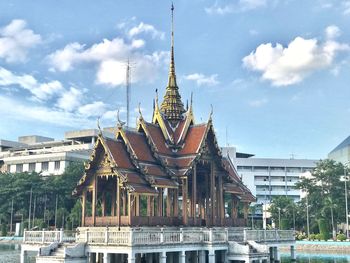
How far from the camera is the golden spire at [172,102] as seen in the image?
131 ft

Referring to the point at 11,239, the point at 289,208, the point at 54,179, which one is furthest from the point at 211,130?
the point at 54,179

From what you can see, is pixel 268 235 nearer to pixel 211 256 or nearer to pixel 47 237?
pixel 211 256

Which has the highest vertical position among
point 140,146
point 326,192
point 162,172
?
point 140,146

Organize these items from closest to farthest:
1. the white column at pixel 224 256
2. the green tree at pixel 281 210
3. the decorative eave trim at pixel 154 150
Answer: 1. the white column at pixel 224 256
2. the decorative eave trim at pixel 154 150
3. the green tree at pixel 281 210

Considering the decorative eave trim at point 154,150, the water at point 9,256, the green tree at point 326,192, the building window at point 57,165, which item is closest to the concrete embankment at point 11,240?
the water at point 9,256

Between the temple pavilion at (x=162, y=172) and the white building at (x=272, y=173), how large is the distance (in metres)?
90.0

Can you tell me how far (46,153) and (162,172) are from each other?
87458 mm

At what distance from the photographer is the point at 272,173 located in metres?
132

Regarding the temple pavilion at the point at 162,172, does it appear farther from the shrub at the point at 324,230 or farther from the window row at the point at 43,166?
the window row at the point at 43,166

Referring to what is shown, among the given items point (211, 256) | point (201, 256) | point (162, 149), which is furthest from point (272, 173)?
point (211, 256)

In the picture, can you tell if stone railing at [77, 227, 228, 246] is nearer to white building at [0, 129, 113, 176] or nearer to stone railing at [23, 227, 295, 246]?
stone railing at [23, 227, 295, 246]

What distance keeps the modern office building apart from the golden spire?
73024 millimetres

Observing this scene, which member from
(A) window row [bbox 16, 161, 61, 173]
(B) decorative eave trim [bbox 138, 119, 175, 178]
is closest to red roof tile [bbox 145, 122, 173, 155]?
(B) decorative eave trim [bbox 138, 119, 175, 178]

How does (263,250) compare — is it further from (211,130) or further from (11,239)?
(11,239)
